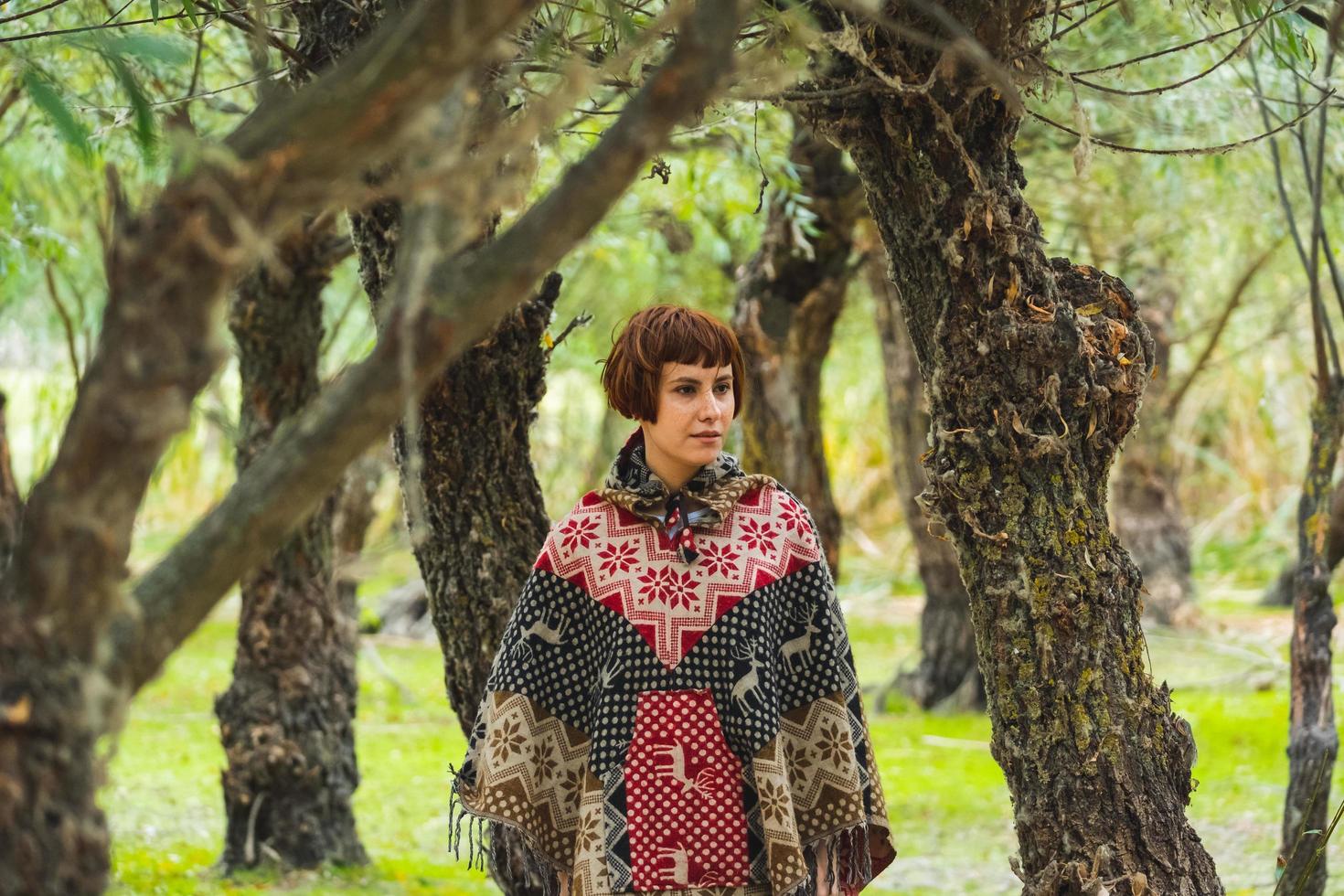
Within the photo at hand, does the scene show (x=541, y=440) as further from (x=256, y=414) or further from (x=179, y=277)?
(x=179, y=277)

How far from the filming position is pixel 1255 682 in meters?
9.60

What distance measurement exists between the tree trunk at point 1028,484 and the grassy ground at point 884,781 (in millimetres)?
2367

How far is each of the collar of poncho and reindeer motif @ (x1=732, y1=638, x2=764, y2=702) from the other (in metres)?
0.20

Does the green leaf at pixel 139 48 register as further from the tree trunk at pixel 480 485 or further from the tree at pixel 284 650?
A: the tree at pixel 284 650

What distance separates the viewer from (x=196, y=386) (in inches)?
58.2

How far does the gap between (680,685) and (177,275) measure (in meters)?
1.64

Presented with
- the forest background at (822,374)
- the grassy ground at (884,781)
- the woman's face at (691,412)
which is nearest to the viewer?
the woman's face at (691,412)

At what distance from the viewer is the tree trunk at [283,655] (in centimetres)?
532

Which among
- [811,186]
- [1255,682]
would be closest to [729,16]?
[811,186]

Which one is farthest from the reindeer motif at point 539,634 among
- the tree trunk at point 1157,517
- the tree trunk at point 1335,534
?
the tree trunk at point 1157,517

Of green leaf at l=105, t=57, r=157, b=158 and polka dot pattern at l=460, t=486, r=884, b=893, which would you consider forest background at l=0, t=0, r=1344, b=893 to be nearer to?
green leaf at l=105, t=57, r=157, b=158

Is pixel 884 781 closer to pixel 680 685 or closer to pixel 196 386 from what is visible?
pixel 680 685

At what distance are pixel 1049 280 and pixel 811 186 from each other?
4498 millimetres

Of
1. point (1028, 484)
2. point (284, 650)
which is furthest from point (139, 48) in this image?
point (284, 650)
